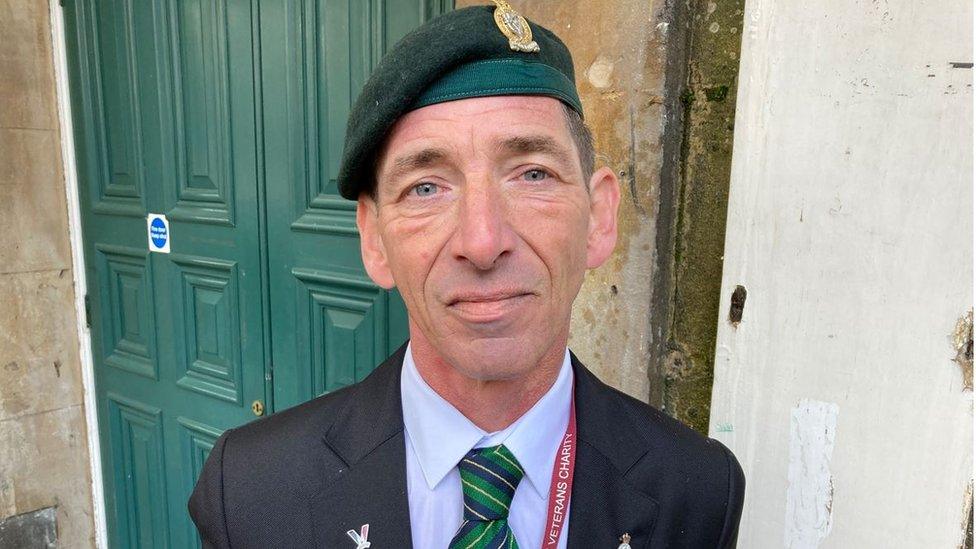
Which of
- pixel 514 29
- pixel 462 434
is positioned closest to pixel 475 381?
pixel 462 434

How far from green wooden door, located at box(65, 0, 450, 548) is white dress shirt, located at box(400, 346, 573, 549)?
34.9 inches

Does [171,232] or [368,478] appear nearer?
[368,478]

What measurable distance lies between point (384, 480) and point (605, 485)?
375mm

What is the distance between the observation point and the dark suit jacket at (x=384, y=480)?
3.42 ft

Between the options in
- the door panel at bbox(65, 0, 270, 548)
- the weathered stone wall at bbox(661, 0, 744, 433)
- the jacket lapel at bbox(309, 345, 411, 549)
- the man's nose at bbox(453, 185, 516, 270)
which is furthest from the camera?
the door panel at bbox(65, 0, 270, 548)

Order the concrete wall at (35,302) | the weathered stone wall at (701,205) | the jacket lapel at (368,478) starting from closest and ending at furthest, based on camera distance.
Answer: the jacket lapel at (368,478) < the weathered stone wall at (701,205) < the concrete wall at (35,302)

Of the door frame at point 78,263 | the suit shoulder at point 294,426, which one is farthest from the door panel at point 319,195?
the door frame at point 78,263

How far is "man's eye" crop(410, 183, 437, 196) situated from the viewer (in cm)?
99

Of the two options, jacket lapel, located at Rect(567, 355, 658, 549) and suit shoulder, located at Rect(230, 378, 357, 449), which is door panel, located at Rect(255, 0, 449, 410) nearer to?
suit shoulder, located at Rect(230, 378, 357, 449)

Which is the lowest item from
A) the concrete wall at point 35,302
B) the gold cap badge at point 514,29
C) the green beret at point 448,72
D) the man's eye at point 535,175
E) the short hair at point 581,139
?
the concrete wall at point 35,302

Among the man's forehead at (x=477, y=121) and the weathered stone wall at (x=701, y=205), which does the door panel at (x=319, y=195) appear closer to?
the weathered stone wall at (x=701, y=205)

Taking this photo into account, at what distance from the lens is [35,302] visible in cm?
283

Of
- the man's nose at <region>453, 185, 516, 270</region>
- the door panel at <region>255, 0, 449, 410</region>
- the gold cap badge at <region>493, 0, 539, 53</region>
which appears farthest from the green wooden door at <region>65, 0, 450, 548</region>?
the man's nose at <region>453, 185, 516, 270</region>

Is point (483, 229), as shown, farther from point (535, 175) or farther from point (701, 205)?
point (701, 205)
